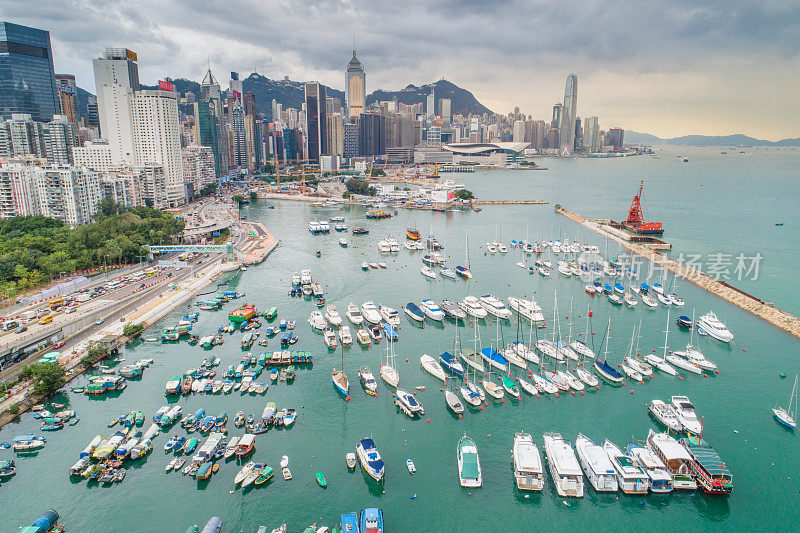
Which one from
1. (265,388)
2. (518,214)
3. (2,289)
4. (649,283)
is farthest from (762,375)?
(518,214)

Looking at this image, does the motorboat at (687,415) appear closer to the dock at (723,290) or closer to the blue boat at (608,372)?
the blue boat at (608,372)

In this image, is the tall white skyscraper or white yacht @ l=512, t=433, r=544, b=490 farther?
the tall white skyscraper

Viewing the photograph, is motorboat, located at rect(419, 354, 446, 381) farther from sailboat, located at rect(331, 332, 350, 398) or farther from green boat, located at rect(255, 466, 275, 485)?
green boat, located at rect(255, 466, 275, 485)

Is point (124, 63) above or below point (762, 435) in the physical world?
above

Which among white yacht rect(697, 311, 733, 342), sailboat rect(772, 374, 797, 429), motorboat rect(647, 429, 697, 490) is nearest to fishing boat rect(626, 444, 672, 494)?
motorboat rect(647, 429, 697, 490)

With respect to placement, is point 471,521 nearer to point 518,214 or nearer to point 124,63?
point 518,214

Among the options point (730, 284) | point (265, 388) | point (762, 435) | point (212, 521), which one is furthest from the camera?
point (730, 284)
